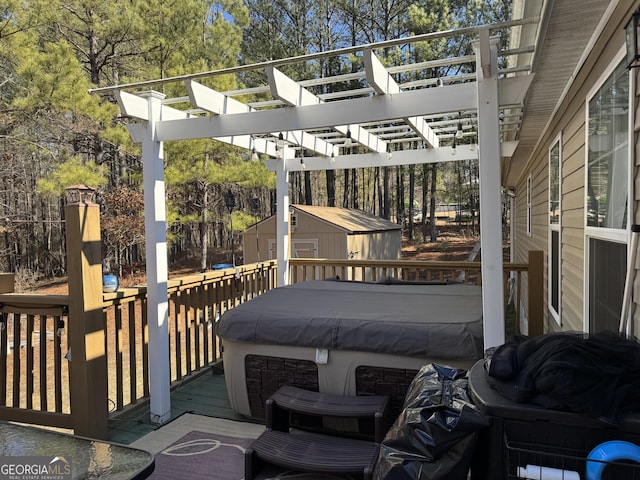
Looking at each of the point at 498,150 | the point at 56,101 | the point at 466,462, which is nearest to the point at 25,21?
the point at 56,101

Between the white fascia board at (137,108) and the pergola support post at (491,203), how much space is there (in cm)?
222

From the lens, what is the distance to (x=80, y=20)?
11719 mm

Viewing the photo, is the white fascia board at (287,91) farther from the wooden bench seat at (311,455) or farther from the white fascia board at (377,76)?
the wooden bench seat at (311,455)

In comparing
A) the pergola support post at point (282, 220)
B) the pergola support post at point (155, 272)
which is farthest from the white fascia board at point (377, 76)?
the pergola support post at point (282, 220)

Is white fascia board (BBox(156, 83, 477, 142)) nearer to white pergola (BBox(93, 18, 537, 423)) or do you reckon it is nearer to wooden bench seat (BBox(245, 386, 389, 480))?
white pergola (BBox(93, 18, 537, 423))

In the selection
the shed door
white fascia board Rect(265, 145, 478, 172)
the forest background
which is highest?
the forest background

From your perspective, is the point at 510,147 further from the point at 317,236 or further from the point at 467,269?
the point at 317,236

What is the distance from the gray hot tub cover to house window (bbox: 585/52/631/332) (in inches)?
29.8

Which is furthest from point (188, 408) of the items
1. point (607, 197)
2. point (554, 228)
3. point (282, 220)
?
point (554, 228)

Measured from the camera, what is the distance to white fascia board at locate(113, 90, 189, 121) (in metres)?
3.17

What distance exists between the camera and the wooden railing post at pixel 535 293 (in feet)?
13.1

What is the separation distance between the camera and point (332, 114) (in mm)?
3072

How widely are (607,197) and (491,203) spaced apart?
22.0 inches

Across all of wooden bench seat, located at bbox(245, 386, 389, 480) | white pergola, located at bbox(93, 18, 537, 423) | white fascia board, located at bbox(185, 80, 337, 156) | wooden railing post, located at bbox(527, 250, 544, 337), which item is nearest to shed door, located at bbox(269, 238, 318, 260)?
white fascia board, located at bbox(185, 80, 337, 156)
